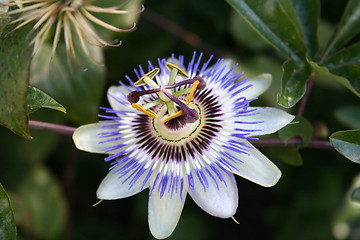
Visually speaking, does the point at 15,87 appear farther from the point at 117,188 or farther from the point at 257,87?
the point at 257,87

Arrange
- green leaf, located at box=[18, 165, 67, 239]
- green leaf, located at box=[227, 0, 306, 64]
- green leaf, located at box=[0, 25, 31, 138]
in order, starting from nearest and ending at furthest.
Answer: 1. green leaf, located at box=[0, 25, 31, 138]
2. green leaf, located at box=[227, 0, 306, 64]
3. green leaf, located at box=[18, 165, 67, 239]

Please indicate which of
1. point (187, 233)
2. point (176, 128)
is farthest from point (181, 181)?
point (187, 233)

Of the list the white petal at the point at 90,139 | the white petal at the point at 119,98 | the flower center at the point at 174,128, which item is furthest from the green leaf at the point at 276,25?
the white petal at the point at 90,139

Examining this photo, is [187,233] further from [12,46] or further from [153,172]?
[12,46]

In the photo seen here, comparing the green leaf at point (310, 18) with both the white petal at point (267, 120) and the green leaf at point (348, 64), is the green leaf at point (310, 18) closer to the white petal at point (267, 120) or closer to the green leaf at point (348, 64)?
the green leaf at point (348, 64)

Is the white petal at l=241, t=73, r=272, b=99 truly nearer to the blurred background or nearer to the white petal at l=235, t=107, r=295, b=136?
the white petal at l=235, t=107, r=295, b=136

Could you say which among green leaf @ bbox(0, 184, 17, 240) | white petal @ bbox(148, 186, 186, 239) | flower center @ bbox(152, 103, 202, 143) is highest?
flower center @ bbox(152, 103, 202, 143)

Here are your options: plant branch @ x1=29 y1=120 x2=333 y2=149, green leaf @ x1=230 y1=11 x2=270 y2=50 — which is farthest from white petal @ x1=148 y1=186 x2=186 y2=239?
green leaf @ x1=230 y1=11 x2=270 y2=50
